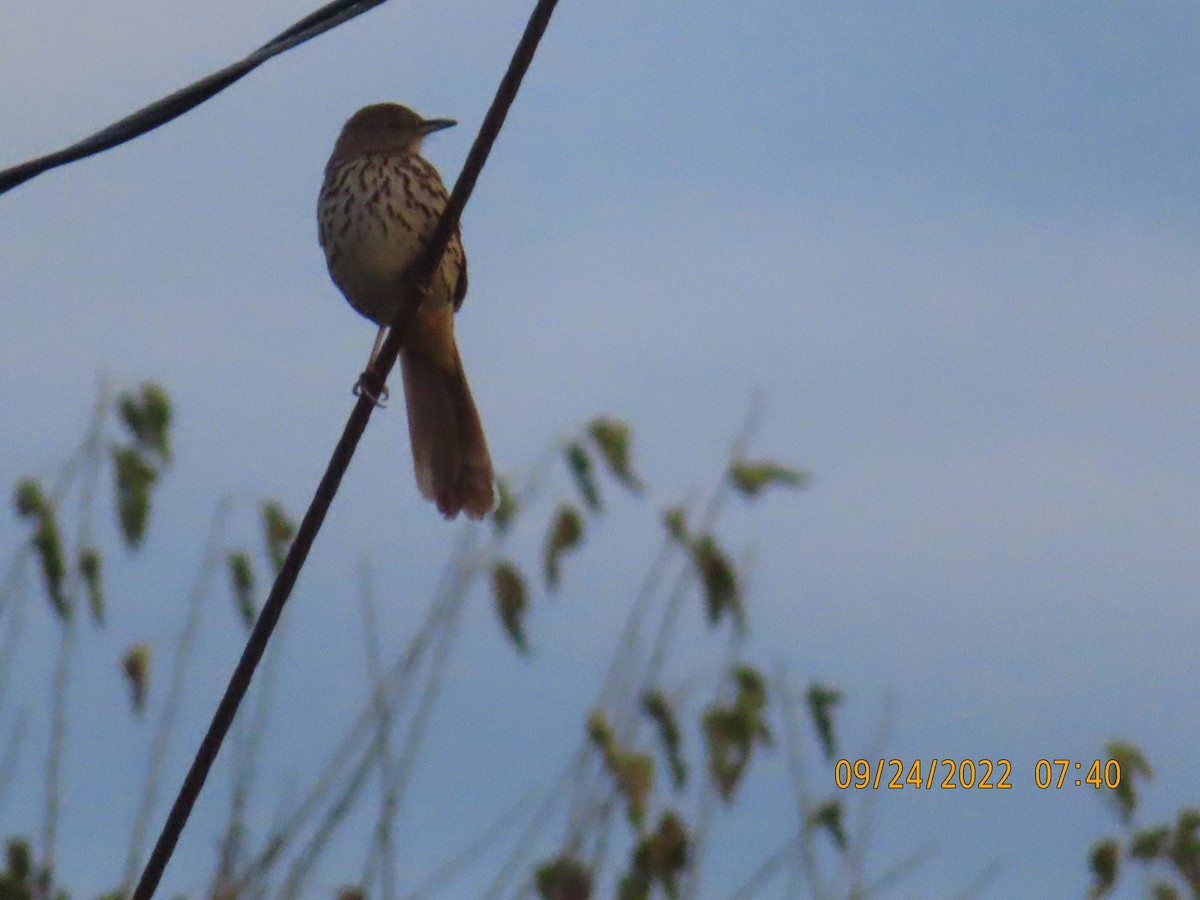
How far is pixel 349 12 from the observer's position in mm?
2803

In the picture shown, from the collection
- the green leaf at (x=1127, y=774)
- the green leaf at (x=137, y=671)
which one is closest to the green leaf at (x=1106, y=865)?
the green leaf at (x=1127, y=774)

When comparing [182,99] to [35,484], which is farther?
[35,484]

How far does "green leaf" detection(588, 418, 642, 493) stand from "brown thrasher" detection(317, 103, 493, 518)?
0.36 metres

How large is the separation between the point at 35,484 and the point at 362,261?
3.39 ft

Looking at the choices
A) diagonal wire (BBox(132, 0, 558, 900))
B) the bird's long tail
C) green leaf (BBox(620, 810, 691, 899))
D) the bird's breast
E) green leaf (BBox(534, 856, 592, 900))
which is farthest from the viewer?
the bird's breast

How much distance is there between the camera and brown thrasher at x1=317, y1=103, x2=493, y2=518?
16.1 feet

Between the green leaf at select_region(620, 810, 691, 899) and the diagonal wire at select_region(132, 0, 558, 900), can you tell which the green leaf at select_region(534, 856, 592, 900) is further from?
the diagonal wire at select_region(132, 0, 558, 900)

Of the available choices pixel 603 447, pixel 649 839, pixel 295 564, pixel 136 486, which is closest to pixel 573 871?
pixel 649 839

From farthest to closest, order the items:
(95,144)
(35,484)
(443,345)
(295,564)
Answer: (443,345) < (35,484) < (95,144) < (295,564)

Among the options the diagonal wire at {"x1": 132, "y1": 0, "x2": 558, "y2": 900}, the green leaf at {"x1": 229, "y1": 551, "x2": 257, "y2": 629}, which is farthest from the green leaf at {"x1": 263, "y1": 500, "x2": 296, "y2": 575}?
the diagonal wire at {"x1": 132, "y1": 0, "x2": 558, "y2": 900}

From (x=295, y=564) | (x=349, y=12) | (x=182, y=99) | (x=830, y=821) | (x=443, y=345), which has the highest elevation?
(x=443, y=345)

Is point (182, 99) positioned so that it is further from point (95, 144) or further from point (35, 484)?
point (35, 484)

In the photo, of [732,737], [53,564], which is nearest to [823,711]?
[732,737]

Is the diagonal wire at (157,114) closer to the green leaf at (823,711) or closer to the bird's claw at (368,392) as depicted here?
the bird's claw at (368,392)
